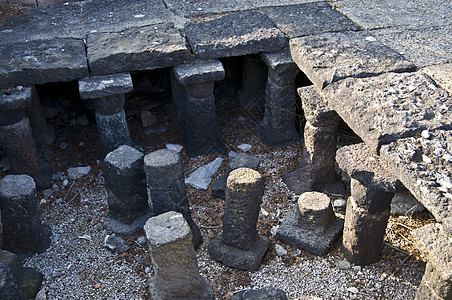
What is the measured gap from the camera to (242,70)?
707cm

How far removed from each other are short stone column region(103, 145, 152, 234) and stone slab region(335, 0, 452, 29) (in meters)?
3.21

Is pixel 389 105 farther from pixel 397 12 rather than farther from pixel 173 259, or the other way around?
pixel 397 12

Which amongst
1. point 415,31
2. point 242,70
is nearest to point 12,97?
point 242,70

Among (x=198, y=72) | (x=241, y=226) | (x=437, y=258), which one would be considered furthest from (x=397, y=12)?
(x=437, y=258)

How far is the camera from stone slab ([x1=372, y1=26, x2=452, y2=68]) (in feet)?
16.8

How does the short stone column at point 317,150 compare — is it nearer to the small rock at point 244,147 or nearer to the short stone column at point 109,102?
the small rock at point 244,147

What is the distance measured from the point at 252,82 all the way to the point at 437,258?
3934mm

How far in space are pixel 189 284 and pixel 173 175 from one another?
98 centimetres

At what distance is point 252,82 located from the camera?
670 cm

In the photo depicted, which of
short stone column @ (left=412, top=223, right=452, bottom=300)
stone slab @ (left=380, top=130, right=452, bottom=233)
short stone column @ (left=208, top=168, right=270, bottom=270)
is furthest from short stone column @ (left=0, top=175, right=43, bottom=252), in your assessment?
short stone column @ (left=412, top=223, right=452, bottom=300)

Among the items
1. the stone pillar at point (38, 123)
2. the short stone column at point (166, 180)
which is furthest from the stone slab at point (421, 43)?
the stone pillar at point (38, 123)

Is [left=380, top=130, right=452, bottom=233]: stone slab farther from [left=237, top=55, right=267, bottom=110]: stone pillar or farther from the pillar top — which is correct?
the pillar top

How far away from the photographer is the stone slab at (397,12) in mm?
5980

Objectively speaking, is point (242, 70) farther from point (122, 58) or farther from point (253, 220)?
point (253, 220)
